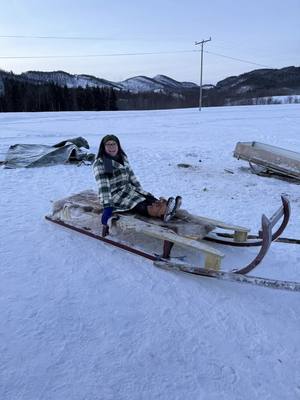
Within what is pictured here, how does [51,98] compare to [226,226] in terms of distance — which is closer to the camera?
[226,226]

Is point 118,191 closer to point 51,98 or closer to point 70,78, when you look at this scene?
point 51,98

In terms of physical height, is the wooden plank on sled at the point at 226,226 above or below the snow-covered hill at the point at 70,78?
Result: below

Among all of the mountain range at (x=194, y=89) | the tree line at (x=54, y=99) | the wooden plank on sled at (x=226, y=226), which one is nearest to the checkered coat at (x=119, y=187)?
the wooden plank on sled at (x=226, y=226)

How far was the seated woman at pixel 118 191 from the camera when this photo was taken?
13.6ft

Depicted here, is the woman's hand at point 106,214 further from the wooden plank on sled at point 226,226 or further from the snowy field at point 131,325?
the wooden plank on sled at point 226,226

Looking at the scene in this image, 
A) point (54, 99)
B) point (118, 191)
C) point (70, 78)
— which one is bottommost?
point (118, 191)

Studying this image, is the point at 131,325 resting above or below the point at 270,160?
below

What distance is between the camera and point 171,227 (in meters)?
4.00

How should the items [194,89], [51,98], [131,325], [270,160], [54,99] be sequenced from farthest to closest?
1. [194,89]
2. [54,99]
3. [51,98]
4. [270,160]
5. [131,325]

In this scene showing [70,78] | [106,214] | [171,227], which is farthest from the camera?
[70,78]

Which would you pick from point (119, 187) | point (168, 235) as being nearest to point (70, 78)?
point (119, 187)

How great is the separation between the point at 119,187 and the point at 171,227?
2.76ft

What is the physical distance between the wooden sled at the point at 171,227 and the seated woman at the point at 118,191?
102 millimetres

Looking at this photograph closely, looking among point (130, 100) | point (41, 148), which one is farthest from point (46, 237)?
point (130, 100)
